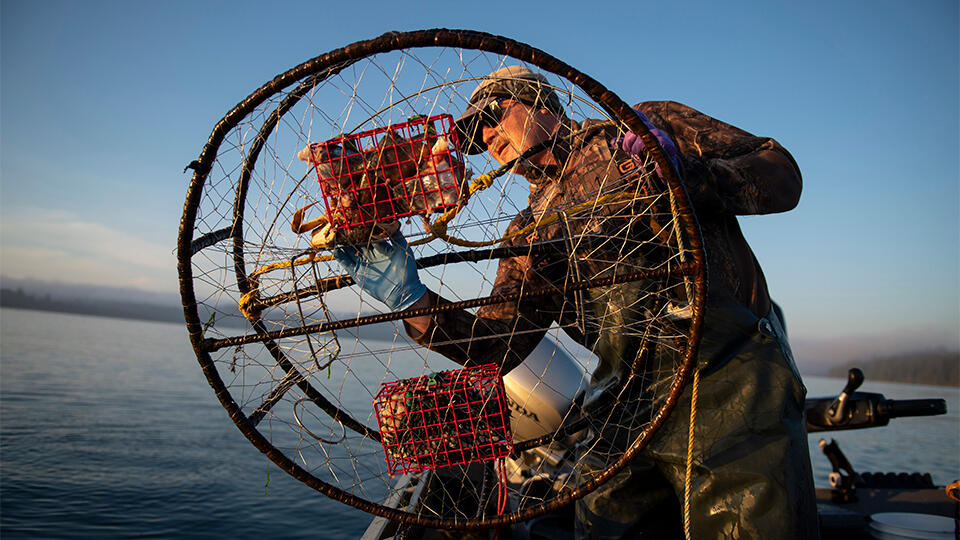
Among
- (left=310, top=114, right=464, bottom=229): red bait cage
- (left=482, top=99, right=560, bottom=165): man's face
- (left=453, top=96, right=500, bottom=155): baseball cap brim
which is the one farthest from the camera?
(left=482, top=99, right=560, bottom=165): man's face

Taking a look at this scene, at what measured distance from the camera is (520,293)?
6.20ft

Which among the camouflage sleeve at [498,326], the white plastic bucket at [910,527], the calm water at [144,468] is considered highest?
the camouflage sleeve at [498,326]

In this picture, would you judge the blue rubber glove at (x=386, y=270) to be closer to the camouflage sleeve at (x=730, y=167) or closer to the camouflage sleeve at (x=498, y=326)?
the camouflage sleeve at (x=498, y=326)

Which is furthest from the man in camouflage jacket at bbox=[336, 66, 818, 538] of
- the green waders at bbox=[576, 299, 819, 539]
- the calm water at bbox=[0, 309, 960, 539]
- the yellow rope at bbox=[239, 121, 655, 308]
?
the calm water at bbox=[0, 309, 960, 539]

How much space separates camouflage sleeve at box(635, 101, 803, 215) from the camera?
206 centimetres

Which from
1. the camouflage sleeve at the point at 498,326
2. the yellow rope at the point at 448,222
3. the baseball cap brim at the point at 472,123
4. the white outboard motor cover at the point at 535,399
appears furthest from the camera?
the white outboard motor cover at the point at 535,399

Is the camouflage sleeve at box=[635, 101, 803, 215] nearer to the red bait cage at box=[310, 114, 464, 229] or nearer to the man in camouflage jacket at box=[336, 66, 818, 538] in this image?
the man in camouflage jacket at box=[336, 66, 818, 538]

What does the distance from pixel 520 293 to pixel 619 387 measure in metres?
1.05

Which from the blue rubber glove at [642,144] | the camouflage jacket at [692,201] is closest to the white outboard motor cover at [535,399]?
the camouflage jacket at [692,201]

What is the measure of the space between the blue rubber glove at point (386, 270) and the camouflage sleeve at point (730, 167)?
1.16 metres

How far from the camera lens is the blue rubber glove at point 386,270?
200 centimetres

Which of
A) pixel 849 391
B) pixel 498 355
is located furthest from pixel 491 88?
pixel 849 391

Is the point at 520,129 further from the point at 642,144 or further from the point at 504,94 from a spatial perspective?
the point at 642,144

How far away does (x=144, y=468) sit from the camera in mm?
7664
